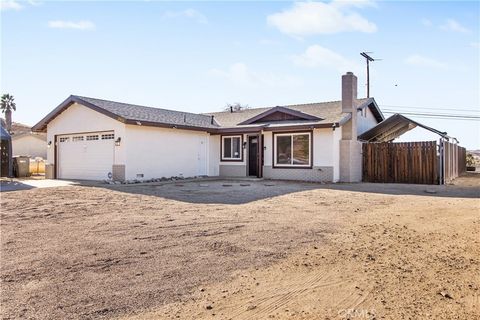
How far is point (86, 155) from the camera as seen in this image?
19.0 meters

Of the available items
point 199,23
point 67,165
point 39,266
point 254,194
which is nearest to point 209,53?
point 199,23

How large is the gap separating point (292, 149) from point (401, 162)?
514 centimetres

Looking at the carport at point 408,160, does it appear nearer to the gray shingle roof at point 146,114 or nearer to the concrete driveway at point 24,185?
the gray shingle roof at point 146,114

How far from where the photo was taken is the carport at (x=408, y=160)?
56.9 ft

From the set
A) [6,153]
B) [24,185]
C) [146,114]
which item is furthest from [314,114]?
[6,153]

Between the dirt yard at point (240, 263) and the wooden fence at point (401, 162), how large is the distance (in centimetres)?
865

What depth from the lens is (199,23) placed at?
480 inches

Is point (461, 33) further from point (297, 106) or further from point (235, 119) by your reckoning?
point (235, 119)

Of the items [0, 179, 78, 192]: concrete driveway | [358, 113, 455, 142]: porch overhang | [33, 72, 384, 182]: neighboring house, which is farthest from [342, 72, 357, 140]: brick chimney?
[0, 179, 78, 192]: concrete driveway

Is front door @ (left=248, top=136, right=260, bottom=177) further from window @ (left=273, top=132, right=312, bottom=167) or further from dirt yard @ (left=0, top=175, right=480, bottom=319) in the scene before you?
dirt yard @ (left=0, top=175, right=480, bottom=319)

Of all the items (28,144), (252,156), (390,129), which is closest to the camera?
(252,156)

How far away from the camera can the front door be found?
20.5 metres

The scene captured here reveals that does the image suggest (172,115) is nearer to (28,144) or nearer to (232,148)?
(232,148)

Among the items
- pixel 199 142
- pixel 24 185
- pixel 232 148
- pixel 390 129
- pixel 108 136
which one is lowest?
pixel 24 185
